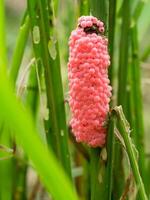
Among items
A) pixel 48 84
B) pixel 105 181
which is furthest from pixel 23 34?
pixel 105 181

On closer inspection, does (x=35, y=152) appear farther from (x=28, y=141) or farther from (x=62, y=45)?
(x=62, y=45)

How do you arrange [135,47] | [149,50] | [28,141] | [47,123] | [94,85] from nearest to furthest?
1. [28,141]
2. [94,85]
3. [47,123]
4. [135,47]
5. [149,50]

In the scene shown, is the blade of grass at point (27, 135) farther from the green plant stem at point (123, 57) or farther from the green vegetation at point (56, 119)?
the green plant stem at point (123, 57)

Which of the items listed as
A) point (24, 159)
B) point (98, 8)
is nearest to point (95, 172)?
point (98, 8)

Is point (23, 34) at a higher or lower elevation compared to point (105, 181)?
higher

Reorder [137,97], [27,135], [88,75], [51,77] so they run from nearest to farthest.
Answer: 1. [27,135]
2. [88,75]
3. [51,77]
4. [137,97]

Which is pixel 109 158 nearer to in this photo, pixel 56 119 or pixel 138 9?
pixel 56 119

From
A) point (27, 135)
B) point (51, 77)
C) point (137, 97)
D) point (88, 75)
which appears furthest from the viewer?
point (137, 97)
